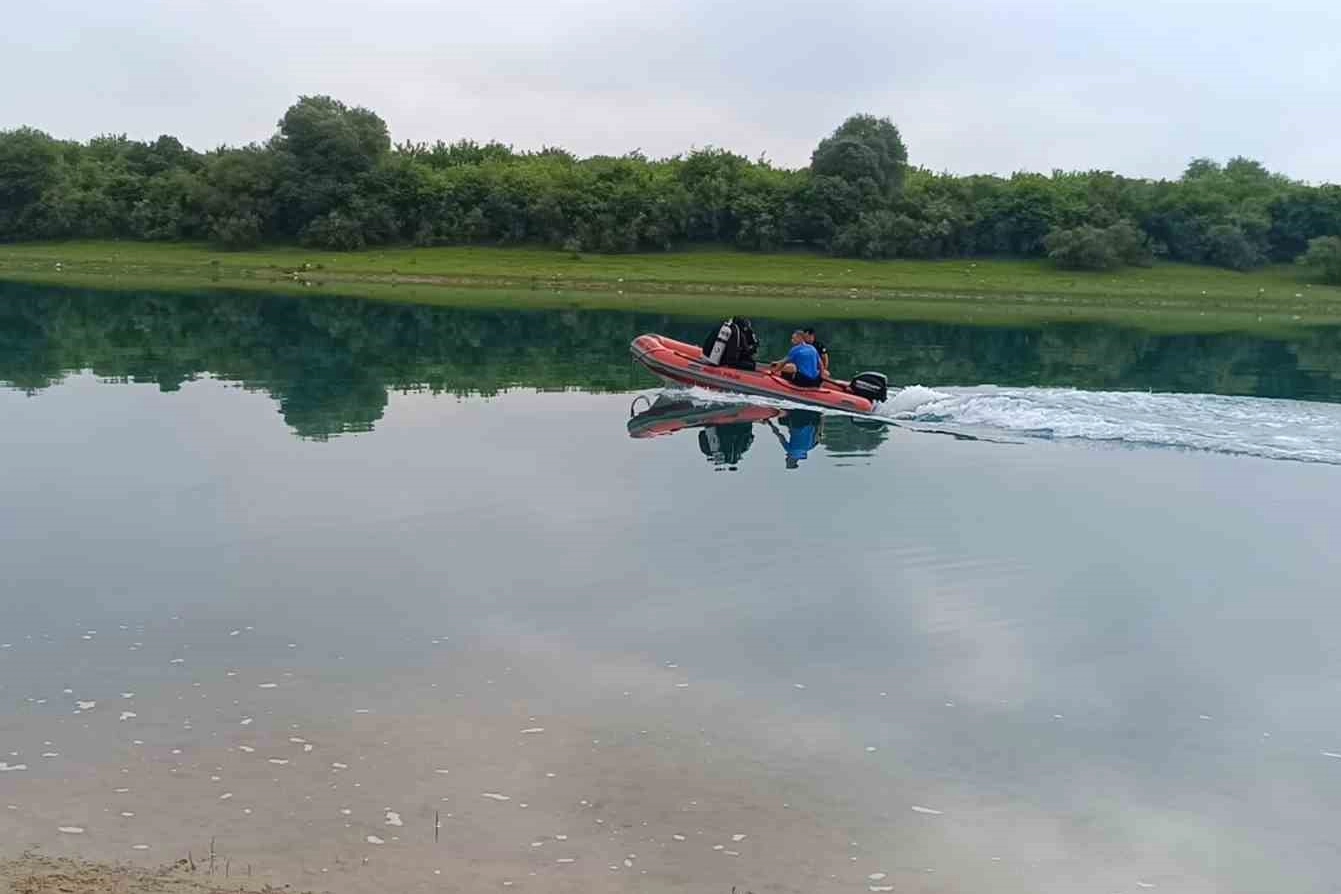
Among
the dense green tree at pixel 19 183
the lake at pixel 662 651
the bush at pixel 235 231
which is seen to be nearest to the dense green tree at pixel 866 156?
the bush at pixel 235 231

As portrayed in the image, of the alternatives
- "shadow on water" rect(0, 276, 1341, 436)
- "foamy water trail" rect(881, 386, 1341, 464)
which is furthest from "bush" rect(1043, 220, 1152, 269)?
"foamy water trail" rect(881, 386, 1341, 464)

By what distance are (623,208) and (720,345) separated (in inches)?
1803

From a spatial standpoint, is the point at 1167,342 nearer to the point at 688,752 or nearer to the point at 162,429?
the point at 162,429

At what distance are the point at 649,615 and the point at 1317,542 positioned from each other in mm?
8153

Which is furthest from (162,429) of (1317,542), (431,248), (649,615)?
(431,248)

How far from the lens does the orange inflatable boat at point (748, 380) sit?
23609 millimetres

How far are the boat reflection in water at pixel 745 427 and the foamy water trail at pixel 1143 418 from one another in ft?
4.67

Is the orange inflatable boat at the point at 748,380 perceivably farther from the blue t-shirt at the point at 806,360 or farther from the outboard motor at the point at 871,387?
the blue t-shirt at the point at 806,360

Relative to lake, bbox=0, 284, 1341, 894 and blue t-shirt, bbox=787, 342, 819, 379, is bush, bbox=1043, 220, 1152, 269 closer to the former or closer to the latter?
blue t-shirt, bbox=787, 342, 819, 379

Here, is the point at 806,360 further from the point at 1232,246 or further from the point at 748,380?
the point at 1232,246

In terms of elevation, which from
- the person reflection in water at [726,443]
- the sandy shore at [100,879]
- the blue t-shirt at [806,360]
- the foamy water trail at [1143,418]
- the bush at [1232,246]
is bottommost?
the sandy shore at [100,879]

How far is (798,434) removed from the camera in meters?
A: 21.8

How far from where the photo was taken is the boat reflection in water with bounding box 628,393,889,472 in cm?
1983

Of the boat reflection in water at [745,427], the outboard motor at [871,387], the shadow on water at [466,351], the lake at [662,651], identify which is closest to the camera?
the lake at [662,651]
